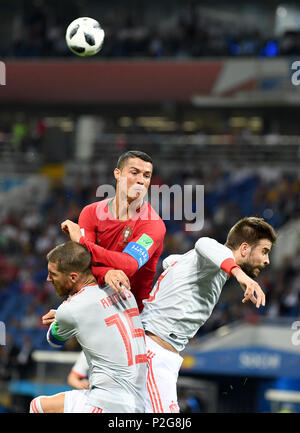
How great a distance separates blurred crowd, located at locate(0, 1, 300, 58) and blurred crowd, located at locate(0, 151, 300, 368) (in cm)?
410

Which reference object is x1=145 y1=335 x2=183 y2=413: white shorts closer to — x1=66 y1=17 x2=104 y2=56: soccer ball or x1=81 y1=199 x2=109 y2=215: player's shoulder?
x1=81 y1=199 x2=109 y2=215: player's shoulder

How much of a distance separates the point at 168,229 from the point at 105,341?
17413 mm

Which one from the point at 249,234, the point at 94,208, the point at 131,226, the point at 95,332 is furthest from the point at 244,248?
the point at 94,208

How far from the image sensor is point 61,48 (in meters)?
28.3

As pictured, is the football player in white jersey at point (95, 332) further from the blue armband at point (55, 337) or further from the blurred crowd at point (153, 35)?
the blurred crowd at point (153, 35)

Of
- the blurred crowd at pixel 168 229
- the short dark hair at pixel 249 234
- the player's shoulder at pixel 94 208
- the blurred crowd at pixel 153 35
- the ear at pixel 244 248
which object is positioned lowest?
the blurred crowd at pixel 168 229

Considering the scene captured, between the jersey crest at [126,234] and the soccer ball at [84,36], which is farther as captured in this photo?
the soccer ball at [84,36]

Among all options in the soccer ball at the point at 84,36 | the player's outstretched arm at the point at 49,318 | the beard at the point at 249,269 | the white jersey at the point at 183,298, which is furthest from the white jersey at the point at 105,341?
the soccer ball at the point at 84,36

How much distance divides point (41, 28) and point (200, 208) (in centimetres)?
1029

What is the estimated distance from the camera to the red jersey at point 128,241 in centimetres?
617

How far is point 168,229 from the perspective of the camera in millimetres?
23234

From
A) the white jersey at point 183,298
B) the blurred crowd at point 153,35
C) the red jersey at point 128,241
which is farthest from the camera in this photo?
the blurred crowd at point 153,35

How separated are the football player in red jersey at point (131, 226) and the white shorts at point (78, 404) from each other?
3.06ft
